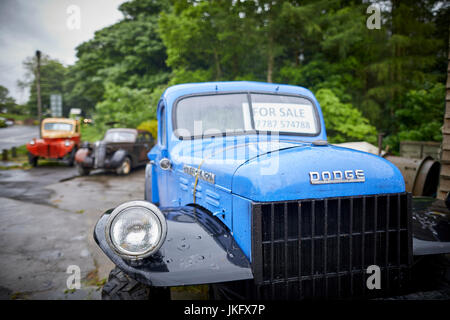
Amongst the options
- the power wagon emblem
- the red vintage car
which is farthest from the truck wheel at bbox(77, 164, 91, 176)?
the power wagon emblem

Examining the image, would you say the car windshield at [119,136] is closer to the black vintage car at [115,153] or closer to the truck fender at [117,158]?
the black vintage car at [115,153]

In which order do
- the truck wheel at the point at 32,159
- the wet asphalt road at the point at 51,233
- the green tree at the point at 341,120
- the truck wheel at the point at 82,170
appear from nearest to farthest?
the wet asphalt road at the point at 51,233 < the green tree at the point at 341,120 < the truck wheel at the point at 82,170 < the truck wheel at the point at 32,159

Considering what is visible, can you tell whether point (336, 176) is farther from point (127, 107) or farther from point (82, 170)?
point (127, 107)

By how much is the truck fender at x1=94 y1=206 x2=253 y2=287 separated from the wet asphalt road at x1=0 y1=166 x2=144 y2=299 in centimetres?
167

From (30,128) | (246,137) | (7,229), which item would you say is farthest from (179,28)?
(30,128)

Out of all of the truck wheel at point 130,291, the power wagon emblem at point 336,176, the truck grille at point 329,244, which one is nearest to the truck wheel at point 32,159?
the truck wheel at point 130,291

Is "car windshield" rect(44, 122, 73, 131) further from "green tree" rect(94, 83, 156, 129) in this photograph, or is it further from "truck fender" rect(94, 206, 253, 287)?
"truck fender" rect(94, 206, 253, 287)

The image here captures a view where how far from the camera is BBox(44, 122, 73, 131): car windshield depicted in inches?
582

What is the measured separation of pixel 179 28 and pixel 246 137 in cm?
1426

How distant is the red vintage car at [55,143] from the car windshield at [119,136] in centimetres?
252

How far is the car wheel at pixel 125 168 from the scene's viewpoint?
11.6m

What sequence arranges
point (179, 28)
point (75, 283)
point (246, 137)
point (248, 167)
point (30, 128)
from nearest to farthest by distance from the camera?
1. point (248, 167)
2. point (246, 137)
3. point (75, 283)
4. point (179, 28)
5. point (30, 128)

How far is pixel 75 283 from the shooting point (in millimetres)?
3328

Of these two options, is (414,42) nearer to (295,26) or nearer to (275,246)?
(295,26)
